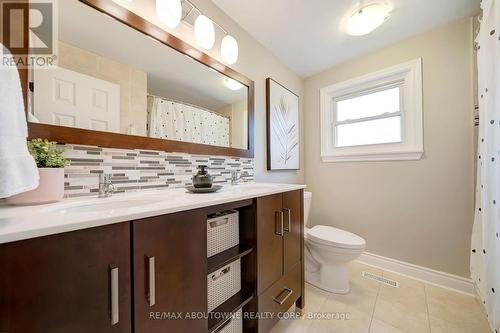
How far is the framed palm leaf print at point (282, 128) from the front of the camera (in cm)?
186

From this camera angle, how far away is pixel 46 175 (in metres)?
0.68

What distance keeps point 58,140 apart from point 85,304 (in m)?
0.68

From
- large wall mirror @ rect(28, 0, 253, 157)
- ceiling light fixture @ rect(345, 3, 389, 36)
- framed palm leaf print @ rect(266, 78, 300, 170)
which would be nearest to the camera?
large wall mirror @ rect(28, 0, 253, 157)

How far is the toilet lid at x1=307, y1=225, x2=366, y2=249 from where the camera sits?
56.4 inches

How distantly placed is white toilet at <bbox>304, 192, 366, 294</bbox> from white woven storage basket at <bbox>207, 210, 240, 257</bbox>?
34.2 inches

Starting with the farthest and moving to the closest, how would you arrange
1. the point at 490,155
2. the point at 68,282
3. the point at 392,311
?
the point at 392,311 < the point at 490,155 < the point at 68,282

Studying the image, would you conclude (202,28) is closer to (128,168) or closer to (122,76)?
(122,76)

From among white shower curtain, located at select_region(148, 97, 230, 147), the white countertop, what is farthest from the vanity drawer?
white shower curtain, located at select_region(148, 97, 230, 147)

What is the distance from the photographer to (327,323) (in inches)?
49.0

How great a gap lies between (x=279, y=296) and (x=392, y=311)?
0.89 meters

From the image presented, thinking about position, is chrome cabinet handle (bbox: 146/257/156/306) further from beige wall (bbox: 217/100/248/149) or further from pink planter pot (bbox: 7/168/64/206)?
beige wall (bbox: 217/100/248/149)

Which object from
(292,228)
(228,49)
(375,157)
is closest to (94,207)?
(292,228)

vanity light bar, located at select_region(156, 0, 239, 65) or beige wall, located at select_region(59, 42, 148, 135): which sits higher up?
vanity light bar, located at select_region(156, 0, 239, 65)

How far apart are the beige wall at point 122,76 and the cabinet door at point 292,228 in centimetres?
97
